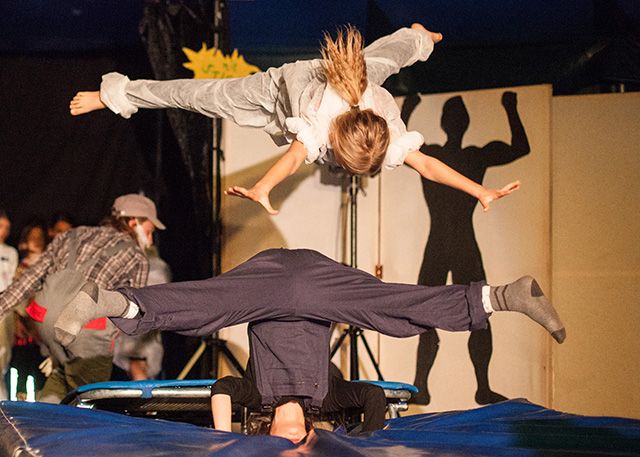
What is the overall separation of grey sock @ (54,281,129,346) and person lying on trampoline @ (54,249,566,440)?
4cm

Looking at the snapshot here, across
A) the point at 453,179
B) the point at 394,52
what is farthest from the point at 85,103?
the point at 453,179

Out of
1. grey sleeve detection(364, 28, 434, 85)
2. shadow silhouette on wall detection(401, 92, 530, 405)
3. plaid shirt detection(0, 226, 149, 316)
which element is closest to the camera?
grey sleeve detection(364, 28, 434, 85)

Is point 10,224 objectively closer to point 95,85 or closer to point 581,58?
point 95,85

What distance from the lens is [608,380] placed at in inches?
203

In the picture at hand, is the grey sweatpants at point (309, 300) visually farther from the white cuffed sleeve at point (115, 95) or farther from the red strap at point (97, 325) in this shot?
the red strap at point (97, 325)

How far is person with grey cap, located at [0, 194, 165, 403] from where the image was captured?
436 centimetres

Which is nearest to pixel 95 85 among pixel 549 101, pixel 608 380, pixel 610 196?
pixel 549 101

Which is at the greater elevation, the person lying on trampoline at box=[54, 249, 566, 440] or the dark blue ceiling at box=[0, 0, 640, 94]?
the dark blue ceiling at box=[0, 0, 640, 94]

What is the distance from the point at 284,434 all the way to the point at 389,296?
561 millimetres

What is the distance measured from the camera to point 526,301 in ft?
10.1

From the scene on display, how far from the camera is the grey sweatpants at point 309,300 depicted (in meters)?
3.07

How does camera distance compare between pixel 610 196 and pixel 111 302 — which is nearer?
pixel 111 302

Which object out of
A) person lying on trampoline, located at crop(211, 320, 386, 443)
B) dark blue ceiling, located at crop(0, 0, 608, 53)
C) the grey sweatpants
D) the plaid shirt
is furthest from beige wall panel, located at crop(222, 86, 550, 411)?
the grey sweatpants

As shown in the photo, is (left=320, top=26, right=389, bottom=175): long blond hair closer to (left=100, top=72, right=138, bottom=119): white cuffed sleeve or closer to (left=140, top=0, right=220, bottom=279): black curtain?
(left=100, top=72, right=138, bottom=119): white cuffed sleeve
